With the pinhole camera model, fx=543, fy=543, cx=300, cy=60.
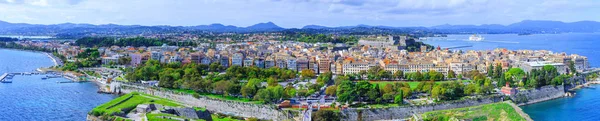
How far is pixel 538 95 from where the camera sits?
1013 inches

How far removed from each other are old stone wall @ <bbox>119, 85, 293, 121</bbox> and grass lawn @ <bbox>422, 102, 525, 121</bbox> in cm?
521

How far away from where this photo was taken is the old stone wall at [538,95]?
2462 centimetres

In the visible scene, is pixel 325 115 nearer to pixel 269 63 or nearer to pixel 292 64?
pixel 292 64

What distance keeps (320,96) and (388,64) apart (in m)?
11.5

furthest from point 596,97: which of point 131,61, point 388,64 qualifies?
point 131,61

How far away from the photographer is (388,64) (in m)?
34.1

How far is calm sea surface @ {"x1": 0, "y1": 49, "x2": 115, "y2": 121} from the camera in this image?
21580 mm

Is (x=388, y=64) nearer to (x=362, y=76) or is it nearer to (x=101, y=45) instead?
(x=362, y=76)

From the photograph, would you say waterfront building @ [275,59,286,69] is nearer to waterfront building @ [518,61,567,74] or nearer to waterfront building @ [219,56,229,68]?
waterfront building @ [219,56,229,68]

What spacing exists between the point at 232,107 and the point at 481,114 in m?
9.29

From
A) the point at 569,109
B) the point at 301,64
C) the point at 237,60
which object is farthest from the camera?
the point at 237,60

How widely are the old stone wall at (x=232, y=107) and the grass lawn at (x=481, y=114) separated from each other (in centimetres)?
521

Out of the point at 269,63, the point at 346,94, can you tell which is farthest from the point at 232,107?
the point at 269,63

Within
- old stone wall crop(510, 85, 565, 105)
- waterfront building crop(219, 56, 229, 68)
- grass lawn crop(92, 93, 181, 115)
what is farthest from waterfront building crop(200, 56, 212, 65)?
old stone wall crop(510, 85, 565, 105)
